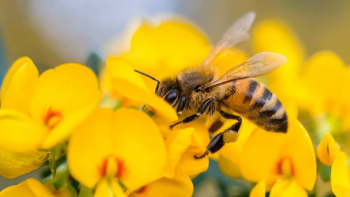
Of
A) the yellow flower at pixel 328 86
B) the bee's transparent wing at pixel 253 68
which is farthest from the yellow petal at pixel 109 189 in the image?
the yellow flower at pixel 328 86

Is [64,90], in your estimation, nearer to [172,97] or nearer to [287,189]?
[172,97]

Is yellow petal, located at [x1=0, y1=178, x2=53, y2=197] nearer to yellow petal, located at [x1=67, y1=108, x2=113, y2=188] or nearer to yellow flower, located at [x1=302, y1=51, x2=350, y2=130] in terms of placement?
yellow petal, located at [x1=67, y1=108, x2=113, y2=188]

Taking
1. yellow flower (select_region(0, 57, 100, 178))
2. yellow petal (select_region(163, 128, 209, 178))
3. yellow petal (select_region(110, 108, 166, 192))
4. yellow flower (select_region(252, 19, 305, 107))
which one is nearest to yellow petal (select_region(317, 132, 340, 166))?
yellow petal (select_region(163, 128, 209, 178))

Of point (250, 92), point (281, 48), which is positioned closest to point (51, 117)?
point (250, 92)

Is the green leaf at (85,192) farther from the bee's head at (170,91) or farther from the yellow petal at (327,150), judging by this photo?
the yellow petal at (327,150)

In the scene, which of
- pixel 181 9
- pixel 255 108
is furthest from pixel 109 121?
pixel 181 9

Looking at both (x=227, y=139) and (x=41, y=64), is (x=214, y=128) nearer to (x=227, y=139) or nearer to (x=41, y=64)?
(x=227, y=139)
